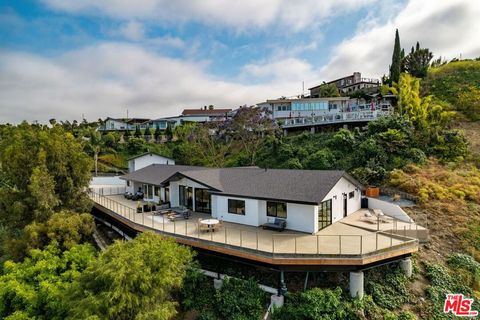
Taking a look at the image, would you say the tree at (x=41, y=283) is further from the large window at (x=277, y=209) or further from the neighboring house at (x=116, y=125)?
Answer: the neighboring house at (x=116, y=125)

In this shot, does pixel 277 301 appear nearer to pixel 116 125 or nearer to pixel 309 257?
pixel 309 257

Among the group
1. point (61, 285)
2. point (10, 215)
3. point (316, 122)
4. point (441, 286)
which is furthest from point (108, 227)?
point (316, 122)

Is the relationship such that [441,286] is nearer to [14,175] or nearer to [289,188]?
[289,188]

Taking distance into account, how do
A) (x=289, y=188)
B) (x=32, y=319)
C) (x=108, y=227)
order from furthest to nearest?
(x=108, y=227) < (x=289, y=188) < (x=32, y=319)

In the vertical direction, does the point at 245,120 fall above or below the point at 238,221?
above

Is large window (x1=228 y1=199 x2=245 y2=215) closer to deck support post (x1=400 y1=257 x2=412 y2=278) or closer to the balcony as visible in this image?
deck support post (x1=400 y1=257 x2=412 y2=278)

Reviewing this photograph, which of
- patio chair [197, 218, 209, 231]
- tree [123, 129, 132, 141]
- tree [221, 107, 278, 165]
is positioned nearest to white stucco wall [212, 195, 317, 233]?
patio chair [197, 218, 209, 231]

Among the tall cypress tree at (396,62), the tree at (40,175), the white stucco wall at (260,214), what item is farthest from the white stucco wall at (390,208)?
the tall cypress tree at (396,62)
